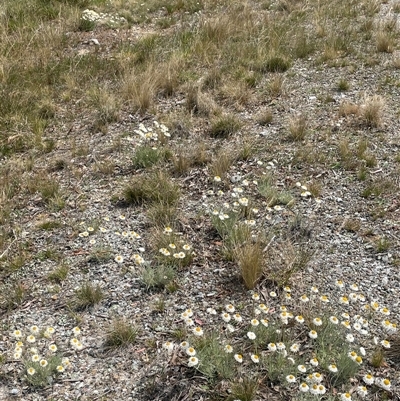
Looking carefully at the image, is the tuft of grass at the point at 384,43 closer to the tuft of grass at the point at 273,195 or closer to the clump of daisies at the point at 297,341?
the tuft of grass at the point at 273,195

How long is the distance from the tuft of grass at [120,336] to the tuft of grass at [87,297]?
386mm

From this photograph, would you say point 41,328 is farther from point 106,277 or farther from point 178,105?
point 178,105

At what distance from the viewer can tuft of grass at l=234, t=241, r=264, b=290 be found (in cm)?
431

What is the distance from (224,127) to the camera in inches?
258

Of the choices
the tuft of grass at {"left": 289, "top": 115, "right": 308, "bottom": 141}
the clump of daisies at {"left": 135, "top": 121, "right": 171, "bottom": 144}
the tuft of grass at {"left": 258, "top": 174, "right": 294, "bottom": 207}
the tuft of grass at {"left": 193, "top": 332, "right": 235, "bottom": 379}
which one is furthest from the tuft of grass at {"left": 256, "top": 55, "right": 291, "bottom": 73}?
the tuft of grass at {"left": 193, "top": 332, "right": 235, "bottom": 379}

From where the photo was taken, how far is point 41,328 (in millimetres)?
→ 4020

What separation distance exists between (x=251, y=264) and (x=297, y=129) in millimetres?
2661

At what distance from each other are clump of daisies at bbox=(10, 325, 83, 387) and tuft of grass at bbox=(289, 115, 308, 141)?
3.74m

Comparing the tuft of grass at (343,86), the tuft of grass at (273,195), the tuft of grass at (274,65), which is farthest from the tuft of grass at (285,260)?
the tuft of grass at (274,65)

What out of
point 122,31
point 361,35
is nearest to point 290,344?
point 361,35

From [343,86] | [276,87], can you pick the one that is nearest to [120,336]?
[276,87]

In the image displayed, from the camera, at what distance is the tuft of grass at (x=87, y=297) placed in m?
4.20

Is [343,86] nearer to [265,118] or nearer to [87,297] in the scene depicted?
[265,118]

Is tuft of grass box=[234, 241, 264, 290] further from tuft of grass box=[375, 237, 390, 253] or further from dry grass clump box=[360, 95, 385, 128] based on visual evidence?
dry grass clump box=[360, 95, 385, 128]
